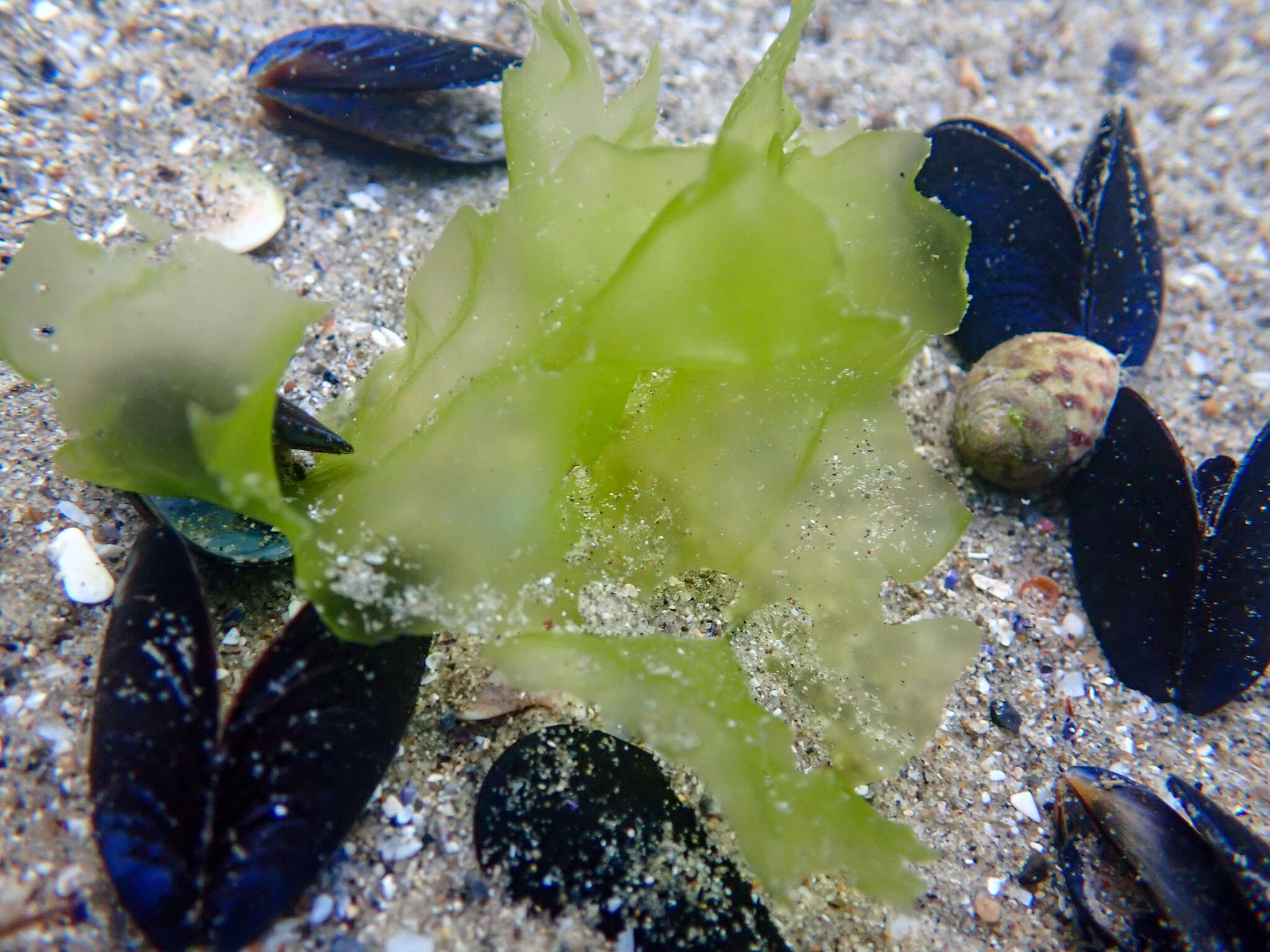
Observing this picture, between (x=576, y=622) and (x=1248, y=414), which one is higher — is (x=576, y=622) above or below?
below

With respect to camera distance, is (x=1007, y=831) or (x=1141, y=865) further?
(x=1007, y=831)

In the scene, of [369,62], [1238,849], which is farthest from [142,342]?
[1238,849]

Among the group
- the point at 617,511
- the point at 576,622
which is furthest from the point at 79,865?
the point at 617,511

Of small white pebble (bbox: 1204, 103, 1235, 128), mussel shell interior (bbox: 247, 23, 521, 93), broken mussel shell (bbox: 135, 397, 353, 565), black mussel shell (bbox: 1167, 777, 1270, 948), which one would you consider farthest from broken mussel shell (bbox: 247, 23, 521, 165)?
small white pebble (bbox: 1204, 103, 1235, 128)

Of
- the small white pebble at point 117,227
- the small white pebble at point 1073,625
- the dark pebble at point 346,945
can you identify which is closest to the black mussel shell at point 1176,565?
the small white pebble at point 1073,625

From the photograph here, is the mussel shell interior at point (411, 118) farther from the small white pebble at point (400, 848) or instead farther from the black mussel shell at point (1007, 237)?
the small white pebble at point (400, 848)

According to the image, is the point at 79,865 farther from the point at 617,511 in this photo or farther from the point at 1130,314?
the point at 1130,314

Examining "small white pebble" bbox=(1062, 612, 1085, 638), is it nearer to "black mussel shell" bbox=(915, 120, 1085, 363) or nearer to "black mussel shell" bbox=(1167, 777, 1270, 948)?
"black mussel shell" bbox=(1167, 777, 1270, 948)
